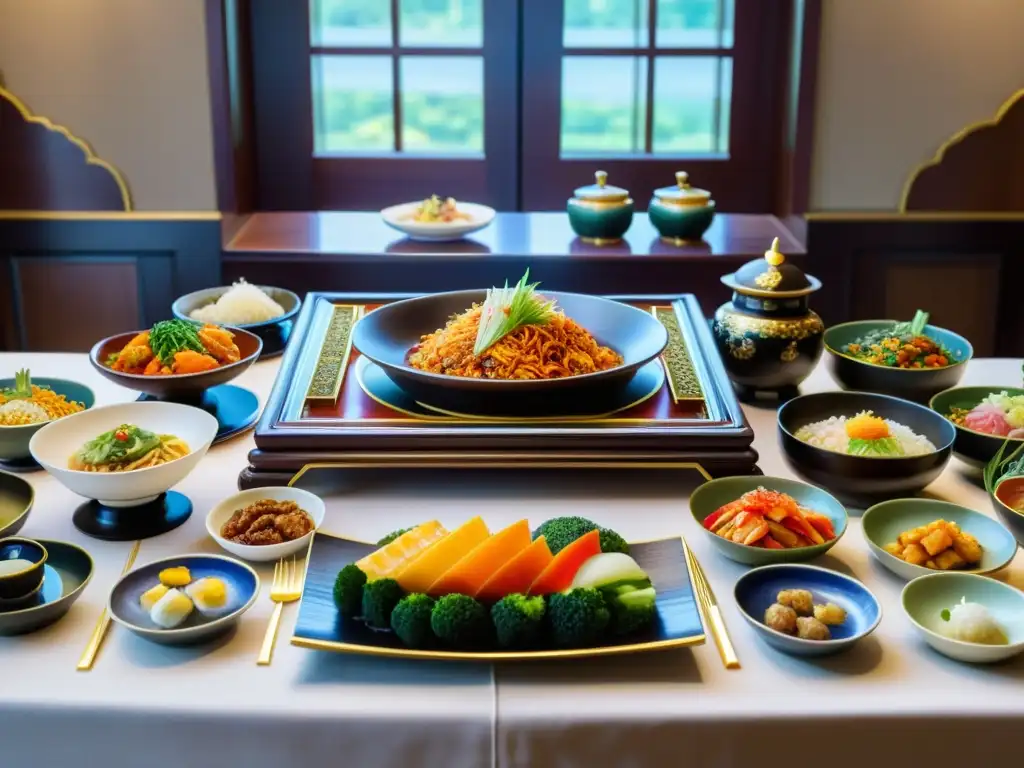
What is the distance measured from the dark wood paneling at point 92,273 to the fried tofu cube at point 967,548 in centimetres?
255

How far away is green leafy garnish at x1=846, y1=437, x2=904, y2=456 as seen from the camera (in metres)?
1.80

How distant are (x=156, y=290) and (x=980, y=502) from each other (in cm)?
268

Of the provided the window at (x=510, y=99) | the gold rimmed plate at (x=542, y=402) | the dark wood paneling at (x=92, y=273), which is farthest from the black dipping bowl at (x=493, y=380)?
the window at (x=510, y=99)

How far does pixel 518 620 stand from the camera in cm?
135

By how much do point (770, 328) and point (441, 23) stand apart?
6.98 feet

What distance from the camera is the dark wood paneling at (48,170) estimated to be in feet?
11.4

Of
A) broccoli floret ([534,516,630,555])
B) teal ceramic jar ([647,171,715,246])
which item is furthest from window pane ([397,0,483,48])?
broccoli floret ([534,516,630,555])

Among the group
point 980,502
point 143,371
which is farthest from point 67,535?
point 980,502

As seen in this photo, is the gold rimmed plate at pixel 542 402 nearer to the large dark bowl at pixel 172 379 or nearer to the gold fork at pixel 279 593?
the large dark bowl at pixel 172 379

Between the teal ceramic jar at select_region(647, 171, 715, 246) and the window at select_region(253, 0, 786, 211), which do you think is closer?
the teal ceramic jar at select_region(647, 171, 715, 246)

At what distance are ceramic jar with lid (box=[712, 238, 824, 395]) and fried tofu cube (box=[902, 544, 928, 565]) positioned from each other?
634 millimetres

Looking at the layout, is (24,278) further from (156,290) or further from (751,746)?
(751,746)

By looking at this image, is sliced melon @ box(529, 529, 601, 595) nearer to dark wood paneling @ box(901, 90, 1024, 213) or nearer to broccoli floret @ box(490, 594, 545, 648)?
broccoli floret @ box(490, 594, 545, 648)

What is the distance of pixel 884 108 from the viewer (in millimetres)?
3523
